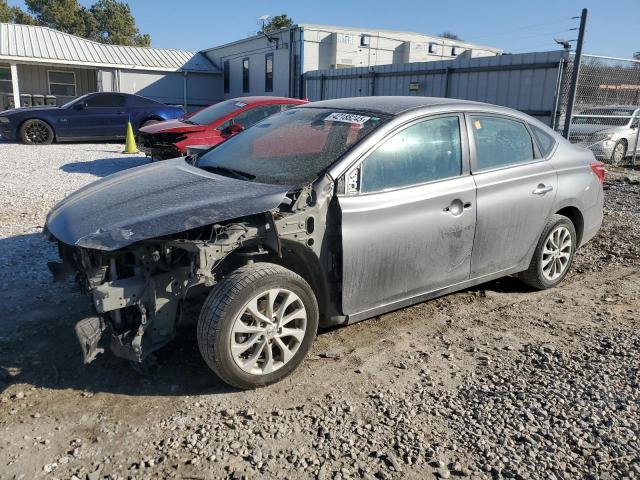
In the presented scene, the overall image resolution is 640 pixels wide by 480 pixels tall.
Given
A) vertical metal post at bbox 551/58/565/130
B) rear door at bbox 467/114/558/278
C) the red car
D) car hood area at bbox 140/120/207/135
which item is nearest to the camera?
rear door at bbox 467/114/558/278

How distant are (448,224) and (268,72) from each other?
2053 cm

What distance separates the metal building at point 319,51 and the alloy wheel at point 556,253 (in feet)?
53.4

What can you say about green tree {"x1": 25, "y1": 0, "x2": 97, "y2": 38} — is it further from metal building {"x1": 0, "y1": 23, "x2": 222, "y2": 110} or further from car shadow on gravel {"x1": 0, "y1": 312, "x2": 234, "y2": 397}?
car shadow on gravel {"x1": 0, "y1": 312, "x2": 234, "y2": 397}

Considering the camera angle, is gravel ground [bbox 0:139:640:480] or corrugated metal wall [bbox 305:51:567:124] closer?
gravel ground [bbox 0:139:640:480]

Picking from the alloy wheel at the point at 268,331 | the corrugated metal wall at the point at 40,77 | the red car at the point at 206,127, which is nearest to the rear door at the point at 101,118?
the red car at the point at 206,127

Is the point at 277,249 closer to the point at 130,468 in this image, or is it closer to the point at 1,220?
the point at 130,468

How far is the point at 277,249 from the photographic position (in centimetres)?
321

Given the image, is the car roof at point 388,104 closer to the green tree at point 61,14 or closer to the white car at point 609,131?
the white car at point 609,131

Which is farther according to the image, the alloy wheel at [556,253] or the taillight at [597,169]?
the taillight at [597,169]

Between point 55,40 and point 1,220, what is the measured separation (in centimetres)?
2379

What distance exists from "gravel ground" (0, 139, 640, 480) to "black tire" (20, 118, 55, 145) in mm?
11337

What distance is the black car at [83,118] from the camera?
47.1 ft

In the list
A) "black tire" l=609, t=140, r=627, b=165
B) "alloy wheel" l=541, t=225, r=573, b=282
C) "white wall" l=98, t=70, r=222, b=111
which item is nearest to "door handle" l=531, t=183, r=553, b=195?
"alloy wheel" l=541, t=225, r=573, b=282

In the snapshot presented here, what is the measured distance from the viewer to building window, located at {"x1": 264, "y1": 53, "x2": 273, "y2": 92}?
22706 mm
